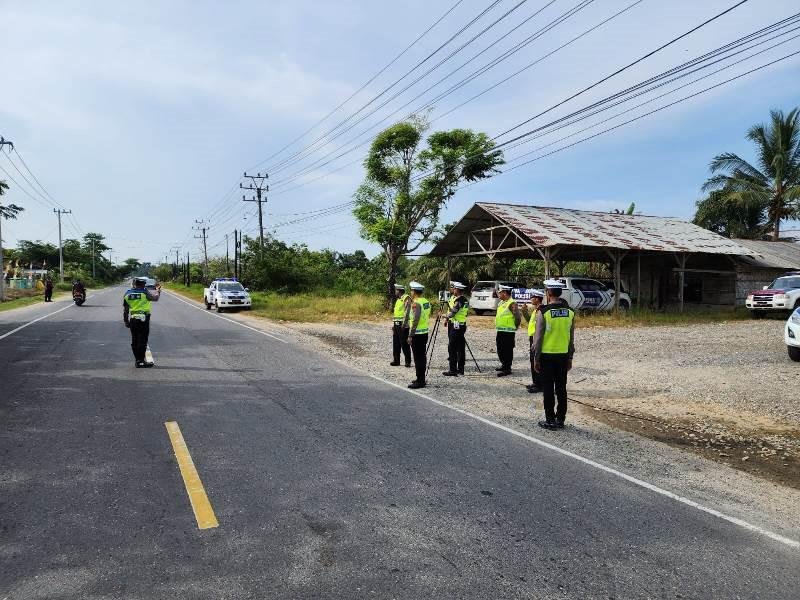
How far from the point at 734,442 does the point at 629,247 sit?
16.2 metres

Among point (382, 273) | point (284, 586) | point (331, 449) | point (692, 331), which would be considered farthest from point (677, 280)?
point (284, 586)

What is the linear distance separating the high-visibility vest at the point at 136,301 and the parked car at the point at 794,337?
41.0 feet

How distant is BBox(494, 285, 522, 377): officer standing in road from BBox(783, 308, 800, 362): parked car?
586 cm

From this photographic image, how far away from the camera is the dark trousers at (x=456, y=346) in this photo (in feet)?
31.3

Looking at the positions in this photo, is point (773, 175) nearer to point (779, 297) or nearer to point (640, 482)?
point (779, 297)

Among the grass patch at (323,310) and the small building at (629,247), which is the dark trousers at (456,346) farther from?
the grass patch at (323,310)

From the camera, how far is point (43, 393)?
7.25m

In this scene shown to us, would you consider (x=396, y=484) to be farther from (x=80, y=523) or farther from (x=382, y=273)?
(x=382, y=273)

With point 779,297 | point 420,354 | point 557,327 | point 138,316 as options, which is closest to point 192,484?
point 557,327

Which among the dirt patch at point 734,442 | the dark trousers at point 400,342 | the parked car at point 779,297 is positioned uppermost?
the parked car at point 779,297

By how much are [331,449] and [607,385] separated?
19.0 ft

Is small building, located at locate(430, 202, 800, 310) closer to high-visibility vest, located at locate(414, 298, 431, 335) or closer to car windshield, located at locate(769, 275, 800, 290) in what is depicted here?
car windshield, located at locate(769, 275, 800, 290)

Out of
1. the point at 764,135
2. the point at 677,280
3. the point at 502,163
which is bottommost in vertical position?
the point at 677,280

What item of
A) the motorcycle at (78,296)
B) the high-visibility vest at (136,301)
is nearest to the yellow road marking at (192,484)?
the high-visibility vest at (136,301)
